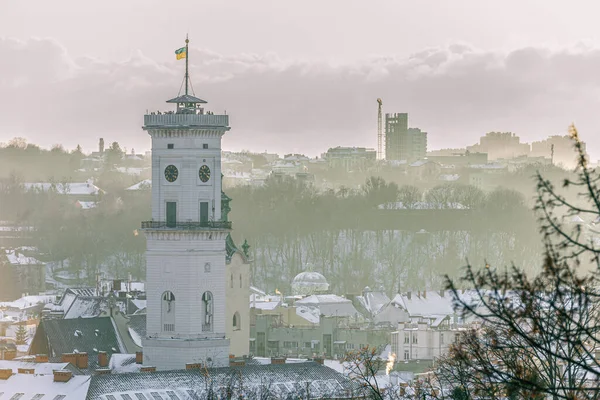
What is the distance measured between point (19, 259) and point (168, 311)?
83825 mm

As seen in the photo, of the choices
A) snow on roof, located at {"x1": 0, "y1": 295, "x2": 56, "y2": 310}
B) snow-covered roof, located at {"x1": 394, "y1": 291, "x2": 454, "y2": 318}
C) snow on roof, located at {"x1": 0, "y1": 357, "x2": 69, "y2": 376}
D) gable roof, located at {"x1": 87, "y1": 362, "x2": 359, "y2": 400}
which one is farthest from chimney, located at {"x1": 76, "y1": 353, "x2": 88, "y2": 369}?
snow-covered roof, located at {"x1": 394, "y1": 291, "x2": 454, "y2": 318}

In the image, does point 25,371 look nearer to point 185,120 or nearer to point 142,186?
point 185,120

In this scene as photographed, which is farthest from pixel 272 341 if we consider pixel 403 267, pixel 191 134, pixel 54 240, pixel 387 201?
pixel 387 201

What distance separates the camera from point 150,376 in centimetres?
5684

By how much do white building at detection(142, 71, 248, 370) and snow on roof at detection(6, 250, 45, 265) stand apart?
79.6m

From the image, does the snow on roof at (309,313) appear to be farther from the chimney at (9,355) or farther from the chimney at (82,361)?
the chimney at (82,361)

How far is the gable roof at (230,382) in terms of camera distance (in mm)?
54531

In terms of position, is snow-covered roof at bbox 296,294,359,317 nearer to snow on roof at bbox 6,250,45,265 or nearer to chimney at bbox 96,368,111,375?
snow on roof at bbox 6,250,45,265

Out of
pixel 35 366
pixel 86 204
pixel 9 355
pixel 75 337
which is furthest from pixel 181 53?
pixel 86 204

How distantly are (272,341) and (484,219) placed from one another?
246ft

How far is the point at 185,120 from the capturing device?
221ft

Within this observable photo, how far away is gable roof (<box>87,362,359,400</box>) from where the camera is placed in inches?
2147

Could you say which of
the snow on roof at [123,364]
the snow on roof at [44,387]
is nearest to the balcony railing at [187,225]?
the snow on roof at [123,364]

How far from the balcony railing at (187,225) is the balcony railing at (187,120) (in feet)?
10.0
